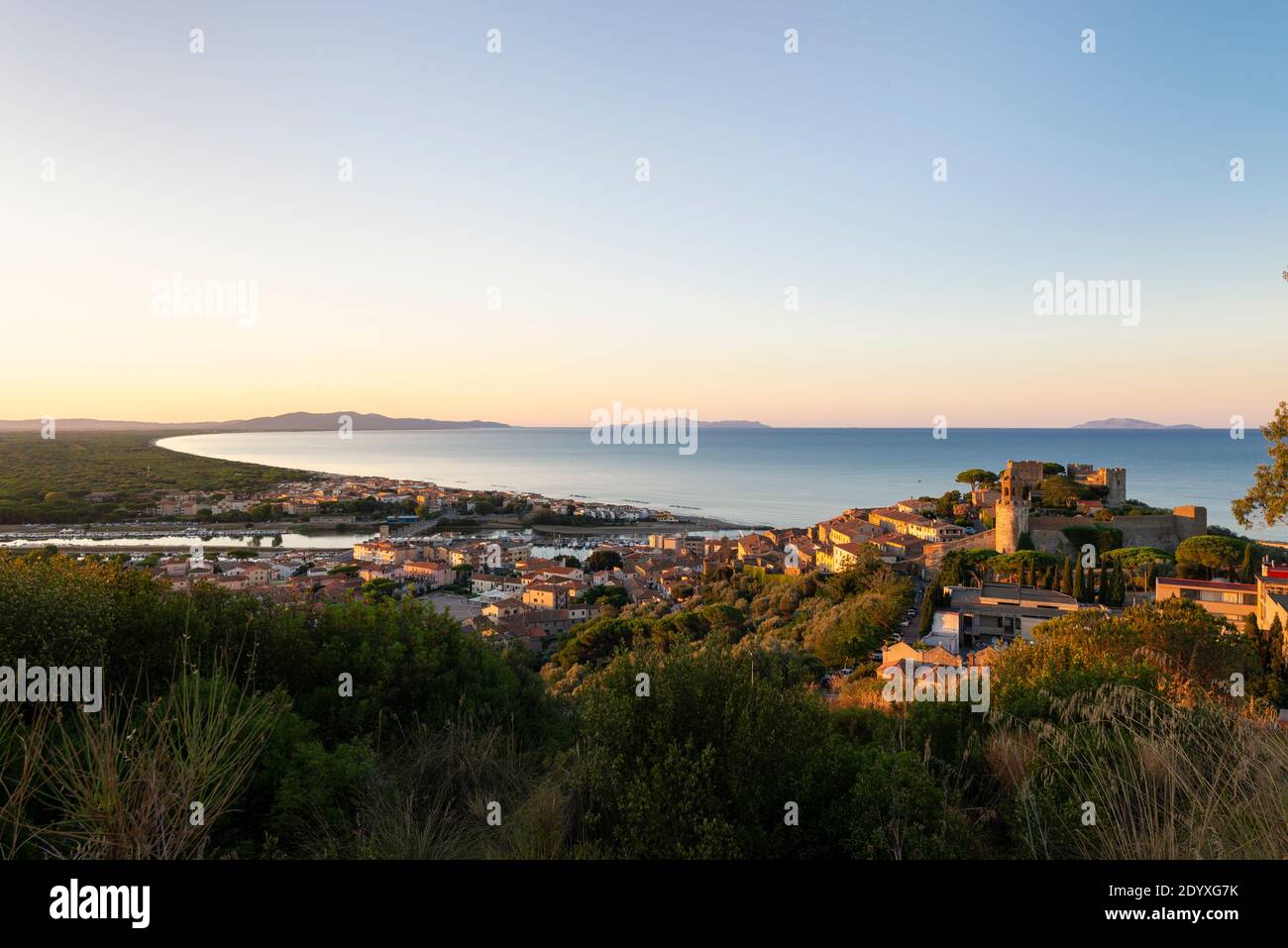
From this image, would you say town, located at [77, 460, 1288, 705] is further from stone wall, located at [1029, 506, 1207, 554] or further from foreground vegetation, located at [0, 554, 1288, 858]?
foreground vegetation, located at [0, 554, 1288, 858]

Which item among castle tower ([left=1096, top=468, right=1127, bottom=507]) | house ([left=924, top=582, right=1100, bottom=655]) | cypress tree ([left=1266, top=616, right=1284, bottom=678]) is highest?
castle tower ([left=1096, top=468, right=1127, bottom=507])

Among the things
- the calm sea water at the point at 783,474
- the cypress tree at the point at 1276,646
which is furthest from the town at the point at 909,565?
the calm sea water at the point at 783,474

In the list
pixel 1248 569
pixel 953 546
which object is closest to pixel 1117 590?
pixel 1248 569

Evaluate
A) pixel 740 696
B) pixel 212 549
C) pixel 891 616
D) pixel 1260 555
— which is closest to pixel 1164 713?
pixel 740 696

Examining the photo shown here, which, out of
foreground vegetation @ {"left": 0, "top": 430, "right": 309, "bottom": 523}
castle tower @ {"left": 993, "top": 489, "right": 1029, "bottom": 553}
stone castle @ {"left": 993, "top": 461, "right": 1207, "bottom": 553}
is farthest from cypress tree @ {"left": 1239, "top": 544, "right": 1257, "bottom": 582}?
foreground vegetation @ {"left": 0, "top": 430, "right": 309, "bottom": 523}

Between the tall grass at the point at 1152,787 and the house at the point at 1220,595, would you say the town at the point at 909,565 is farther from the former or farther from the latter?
the tall grass at the point at 1152,787

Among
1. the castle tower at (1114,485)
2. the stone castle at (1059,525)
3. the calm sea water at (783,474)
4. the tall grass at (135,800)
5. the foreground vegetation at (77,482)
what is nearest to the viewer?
the tall grass at (135,800)

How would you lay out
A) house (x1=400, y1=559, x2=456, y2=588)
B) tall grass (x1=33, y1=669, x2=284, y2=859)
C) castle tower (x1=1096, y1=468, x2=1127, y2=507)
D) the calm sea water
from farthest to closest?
1. the calm sea water
2. castle tower (x1=1096, y1=468, x2=1127, y2=507)
3. house (x1=400, y1=559, x2=456, y2=588)
4. tall grass (x1=33, y1=669, x2=284, y2=859)

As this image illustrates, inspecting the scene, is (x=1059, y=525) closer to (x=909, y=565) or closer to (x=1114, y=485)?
(x=909, y=565)

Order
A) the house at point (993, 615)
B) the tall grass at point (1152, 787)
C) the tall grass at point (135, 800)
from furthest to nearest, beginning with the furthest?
1. the house at point (993, 615)
2. the tall grass at point (1152, 787)
3. the tall grass at point (135, 800)
